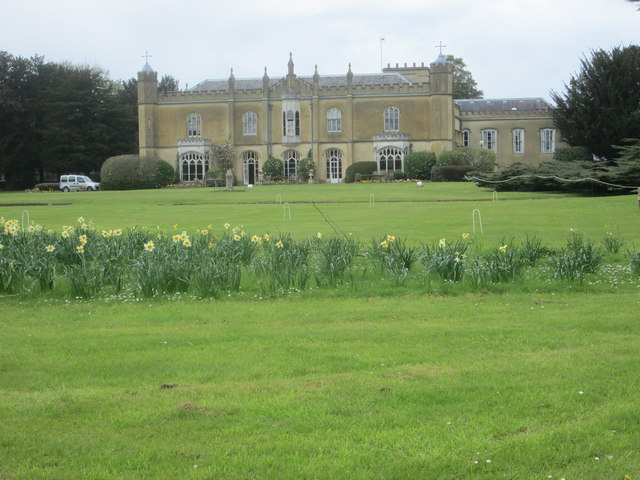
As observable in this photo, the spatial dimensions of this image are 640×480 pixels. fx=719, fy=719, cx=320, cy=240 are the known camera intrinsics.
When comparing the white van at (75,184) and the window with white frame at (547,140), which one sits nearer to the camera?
the white van at (75,184)

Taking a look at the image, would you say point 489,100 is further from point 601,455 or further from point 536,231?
point 601,455

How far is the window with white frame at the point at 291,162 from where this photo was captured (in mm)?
59731

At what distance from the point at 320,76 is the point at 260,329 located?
55.8 m

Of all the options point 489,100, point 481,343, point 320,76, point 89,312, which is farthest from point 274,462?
point 489,100

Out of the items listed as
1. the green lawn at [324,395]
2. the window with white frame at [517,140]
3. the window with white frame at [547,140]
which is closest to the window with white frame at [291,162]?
the window with white frame at [517,140]

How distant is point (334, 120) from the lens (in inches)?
2330

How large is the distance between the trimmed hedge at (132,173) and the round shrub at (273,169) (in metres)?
8.17

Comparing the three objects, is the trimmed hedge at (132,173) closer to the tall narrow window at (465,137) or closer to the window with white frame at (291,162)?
the window with white frame at (291,162)

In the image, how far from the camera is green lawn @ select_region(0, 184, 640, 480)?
3.94 metres

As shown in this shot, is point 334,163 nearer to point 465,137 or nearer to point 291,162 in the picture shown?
point 291,162

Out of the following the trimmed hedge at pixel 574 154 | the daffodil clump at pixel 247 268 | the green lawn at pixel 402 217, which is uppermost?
the trimmed hedge at pixel 574 154

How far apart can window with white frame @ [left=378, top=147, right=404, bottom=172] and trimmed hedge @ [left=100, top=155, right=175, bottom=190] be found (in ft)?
55.5

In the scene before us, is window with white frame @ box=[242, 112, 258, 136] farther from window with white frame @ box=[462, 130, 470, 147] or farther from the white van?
window with white frame @ box=[462, 130, 470, 147]

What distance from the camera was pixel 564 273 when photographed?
378 inches
